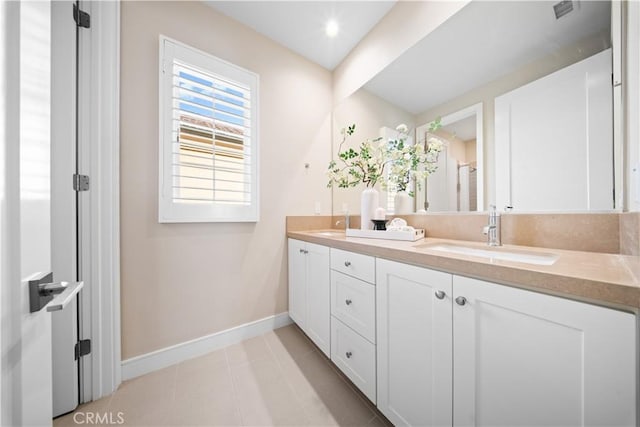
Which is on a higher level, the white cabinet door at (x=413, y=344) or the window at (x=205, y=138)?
the window at (x=205, y=138)

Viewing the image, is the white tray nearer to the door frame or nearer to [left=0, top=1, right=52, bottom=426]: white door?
[left=0, top=1, right=52, bottom=426]: white door

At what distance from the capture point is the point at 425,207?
1551mm

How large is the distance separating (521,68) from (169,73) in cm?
204

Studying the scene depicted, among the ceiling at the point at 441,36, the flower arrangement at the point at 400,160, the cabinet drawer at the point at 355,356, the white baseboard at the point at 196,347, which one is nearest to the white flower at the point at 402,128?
the flower arrangement at the point at 400,160

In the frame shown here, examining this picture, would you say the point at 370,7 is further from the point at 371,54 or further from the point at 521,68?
the point at 521,68

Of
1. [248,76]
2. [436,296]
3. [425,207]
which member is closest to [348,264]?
[436,296]

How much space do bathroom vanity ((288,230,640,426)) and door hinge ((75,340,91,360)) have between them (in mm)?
1432

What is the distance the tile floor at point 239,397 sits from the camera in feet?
3.65

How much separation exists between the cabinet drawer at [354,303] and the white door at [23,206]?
103 centimetres

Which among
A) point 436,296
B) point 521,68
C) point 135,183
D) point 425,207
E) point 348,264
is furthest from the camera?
point 425,207

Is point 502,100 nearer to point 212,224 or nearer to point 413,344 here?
point 413,344

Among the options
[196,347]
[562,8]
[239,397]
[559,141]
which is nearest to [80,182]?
[196,347]

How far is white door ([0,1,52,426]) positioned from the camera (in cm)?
39

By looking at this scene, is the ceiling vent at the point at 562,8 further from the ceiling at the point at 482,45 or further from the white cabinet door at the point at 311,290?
the white cabinet door at the point at 311,290
